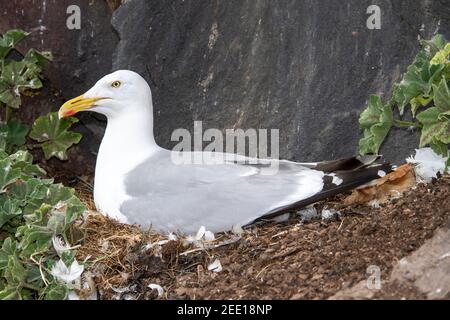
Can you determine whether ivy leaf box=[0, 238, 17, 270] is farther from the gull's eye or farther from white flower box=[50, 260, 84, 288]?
the gull's eye

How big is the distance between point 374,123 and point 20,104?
273cm

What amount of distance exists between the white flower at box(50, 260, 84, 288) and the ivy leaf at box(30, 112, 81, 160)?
6.30 ft

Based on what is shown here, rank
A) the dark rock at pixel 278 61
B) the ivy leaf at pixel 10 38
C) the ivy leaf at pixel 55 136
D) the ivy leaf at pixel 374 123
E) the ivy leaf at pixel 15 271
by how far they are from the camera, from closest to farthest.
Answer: the ivy leaf at pixel 15 271
the ivy leaf at pixel 374 123
the dark rock at pixel 278 61
the ivy leaf at pixel 10 38
the ivy leaf at pixel 55 136

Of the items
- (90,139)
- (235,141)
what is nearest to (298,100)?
(235,141)

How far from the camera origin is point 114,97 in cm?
594

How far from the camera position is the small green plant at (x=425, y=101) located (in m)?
5.01

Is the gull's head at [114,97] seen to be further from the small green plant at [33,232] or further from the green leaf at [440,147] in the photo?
the green leaf at [440,147]

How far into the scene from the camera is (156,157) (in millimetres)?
5691

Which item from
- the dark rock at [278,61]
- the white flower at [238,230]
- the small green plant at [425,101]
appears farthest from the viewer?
the dark rock at [278,61]

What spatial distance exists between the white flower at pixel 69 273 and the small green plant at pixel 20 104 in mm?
1918

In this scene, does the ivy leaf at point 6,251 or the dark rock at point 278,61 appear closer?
the ivy leaf at point 6,251

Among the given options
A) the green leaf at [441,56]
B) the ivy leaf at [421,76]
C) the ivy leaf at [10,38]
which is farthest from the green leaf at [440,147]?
the ivy leaf at [10,38]

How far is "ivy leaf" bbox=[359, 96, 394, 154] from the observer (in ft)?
17.3

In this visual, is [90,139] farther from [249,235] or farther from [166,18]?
[249,235]
